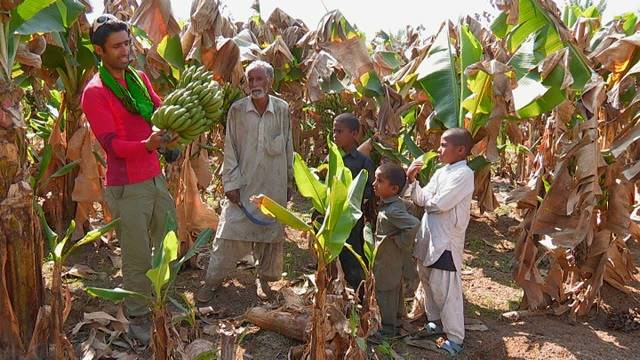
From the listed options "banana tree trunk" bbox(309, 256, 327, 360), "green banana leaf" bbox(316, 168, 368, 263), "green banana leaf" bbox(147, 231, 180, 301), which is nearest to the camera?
"green banana leaf" bbox(147, 231, 180, 301)

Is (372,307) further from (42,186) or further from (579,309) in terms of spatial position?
(42,186)

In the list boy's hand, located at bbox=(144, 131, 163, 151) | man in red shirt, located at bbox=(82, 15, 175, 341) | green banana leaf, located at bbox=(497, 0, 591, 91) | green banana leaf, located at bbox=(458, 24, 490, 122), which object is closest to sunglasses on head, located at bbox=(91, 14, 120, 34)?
man in red shirt, located at bbox=(82, 15, 175, 341)

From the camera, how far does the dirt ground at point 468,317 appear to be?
3332 millimetres

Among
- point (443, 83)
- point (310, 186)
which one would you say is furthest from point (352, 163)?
point (310, 186)

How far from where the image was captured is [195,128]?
2.69 m

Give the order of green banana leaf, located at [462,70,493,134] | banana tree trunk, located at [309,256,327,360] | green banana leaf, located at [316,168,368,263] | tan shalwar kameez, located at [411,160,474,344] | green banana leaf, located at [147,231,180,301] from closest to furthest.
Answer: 1. green banana leaf, located at [147,231,180,301]
2. green banana leaf, located at [316,168,368,263]
3. banana tree trunk, located at [309,256,327,360]
4. tan shalwar kameez, located at [411,160,474,344]
5. green banana leaf, located at [462,70,493,134]

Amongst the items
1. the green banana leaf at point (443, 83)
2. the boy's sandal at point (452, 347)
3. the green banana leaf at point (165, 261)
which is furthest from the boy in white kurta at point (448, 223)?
the green banana leaf at point (165, 261)

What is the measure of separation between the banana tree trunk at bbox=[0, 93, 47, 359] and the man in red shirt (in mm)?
522

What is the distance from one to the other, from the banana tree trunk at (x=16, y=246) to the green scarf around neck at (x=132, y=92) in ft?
1.87

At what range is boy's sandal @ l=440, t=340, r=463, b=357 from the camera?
11.1 ft

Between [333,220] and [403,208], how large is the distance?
1.07 meters

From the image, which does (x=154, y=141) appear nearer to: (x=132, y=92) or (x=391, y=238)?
(x=132, y=92)

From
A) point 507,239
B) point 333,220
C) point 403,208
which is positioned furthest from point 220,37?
point 507,239

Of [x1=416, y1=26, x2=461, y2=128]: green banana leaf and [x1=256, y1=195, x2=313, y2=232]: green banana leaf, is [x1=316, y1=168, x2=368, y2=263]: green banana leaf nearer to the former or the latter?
[x1=256, y1=195, x2=313, y2=232]: green banana leaf
